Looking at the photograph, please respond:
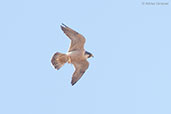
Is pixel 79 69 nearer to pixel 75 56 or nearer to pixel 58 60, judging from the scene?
pixel 75 56

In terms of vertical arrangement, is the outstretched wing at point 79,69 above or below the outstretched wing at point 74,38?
below

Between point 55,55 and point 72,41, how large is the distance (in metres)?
0.96

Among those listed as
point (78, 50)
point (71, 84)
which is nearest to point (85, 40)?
point (78, 50)

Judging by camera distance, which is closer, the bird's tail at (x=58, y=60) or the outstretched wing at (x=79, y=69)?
the bird's tail at (x=58, y=60)

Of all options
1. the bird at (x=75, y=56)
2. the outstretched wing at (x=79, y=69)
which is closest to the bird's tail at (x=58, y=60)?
the bird at (x=75, y=56)

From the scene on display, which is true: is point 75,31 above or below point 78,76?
above

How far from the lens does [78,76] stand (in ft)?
68.3

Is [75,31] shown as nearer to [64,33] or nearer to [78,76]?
[64,33]

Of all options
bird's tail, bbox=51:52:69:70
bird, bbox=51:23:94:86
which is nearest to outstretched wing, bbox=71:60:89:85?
bird, bbox=51:23:94:86

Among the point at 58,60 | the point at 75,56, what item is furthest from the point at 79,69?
the point at 58,60

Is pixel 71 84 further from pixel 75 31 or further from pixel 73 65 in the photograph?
pixel 75 31

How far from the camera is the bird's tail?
19.9m

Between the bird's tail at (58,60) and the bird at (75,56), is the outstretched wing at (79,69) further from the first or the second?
the bird's tail at (58,60)

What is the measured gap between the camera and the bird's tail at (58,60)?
1991 centimetres
